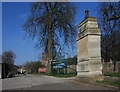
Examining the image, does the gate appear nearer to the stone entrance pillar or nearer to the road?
the road

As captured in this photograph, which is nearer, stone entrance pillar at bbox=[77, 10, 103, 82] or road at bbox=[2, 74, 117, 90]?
road at bbox=[2, 74, 117, 90]

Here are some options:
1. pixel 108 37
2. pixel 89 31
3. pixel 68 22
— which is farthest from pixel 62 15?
pixel 89 31

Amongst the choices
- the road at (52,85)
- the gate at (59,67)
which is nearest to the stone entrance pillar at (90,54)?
the road at (52,85)

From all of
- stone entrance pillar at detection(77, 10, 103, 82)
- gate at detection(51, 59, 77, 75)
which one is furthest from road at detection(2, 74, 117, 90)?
gate at detection(51, 59, 77, 75)

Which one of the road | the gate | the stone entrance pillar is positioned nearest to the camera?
the road

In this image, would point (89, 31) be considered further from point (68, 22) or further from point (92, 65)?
point (68, 22)

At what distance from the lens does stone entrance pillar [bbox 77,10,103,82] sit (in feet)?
24.8

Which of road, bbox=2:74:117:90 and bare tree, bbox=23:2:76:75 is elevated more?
bare tree, bbox=23:2:76:75

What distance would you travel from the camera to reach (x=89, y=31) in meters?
7.80

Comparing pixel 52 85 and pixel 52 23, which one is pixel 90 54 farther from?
pixel 52 23

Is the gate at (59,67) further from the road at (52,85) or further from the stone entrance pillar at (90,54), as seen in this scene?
the stone entrance pillar at (90,54)

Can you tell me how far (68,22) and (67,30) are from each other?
1.12 metres

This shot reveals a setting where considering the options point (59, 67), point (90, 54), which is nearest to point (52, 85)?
point (90, 54)

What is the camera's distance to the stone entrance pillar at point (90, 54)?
7.55m
